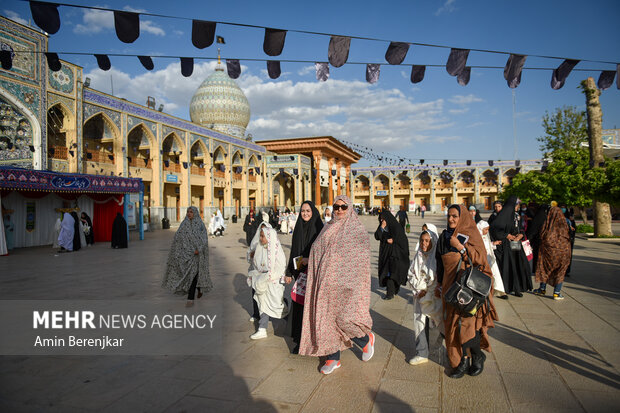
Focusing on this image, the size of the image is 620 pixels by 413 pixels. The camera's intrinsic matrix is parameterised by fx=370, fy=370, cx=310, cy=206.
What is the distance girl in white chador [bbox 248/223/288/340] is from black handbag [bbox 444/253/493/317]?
64.0 inches

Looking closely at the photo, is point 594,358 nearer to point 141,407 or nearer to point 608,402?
point 608,402

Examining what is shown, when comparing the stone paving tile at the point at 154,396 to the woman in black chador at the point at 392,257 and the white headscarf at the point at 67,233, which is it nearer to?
the woman in black chador at the point at 392,257

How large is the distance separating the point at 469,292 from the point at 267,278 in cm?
183

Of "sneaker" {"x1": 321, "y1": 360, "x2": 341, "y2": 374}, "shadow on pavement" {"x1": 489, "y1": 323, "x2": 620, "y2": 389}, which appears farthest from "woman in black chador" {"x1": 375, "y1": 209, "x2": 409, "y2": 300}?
"sneaker" {"x1": 321, "y1": 360, "x2": 341, "y2": 374}

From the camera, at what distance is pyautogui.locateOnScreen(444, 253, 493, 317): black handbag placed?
8.00 feet

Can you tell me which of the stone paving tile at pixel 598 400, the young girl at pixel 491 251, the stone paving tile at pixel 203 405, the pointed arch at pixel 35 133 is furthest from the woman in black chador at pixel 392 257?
the pointed arch at pixel 35 133

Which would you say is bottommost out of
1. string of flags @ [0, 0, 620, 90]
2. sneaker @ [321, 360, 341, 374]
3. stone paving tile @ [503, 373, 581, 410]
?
stone paving tile @ [503, 373, 581, 410]

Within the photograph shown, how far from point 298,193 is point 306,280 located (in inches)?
1093

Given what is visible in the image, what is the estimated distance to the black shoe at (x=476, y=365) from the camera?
2619 millimetres

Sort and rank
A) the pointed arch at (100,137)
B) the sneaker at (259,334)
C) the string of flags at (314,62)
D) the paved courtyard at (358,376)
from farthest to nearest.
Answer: the pointed arch at (100,137), the string of flags at (314,62), the sneaker at (259,334), the paved courtyard at (358,376)

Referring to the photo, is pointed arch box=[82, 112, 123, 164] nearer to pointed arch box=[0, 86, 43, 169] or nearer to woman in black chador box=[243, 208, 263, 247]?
pointed arch box=[0, 86, 43, 169]

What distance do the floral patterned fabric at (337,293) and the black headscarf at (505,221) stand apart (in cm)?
301

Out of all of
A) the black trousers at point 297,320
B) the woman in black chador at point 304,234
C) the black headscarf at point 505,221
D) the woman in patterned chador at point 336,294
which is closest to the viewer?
the woman in patterned chador at point 336,294

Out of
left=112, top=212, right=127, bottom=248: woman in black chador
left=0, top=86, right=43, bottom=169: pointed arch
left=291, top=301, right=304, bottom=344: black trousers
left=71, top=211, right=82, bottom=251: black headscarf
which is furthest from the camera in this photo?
left=0, top=86, right=43, bottom=169: pointed arch
